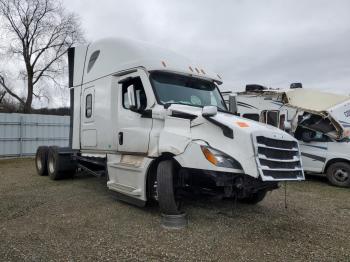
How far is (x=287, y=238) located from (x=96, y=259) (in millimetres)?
2718

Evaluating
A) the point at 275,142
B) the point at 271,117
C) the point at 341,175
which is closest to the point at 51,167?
the point at 275,142

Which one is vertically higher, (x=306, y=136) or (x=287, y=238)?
(x=306, y=136)

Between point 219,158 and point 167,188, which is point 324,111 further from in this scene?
point 167,188

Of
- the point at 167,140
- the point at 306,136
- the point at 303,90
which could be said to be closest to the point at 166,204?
the point at 167,140

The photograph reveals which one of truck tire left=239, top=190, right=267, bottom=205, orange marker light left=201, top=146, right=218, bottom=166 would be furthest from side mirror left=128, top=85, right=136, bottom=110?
truck tire left=239, top=190, right=267, bottom=205

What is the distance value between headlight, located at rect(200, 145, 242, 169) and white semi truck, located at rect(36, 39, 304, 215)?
0.01 m

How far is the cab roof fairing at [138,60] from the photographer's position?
6.18 m

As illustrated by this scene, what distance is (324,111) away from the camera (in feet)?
34.0

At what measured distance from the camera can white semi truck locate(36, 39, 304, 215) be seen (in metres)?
4.91

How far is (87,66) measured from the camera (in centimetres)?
802

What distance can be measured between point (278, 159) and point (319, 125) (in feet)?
20.2

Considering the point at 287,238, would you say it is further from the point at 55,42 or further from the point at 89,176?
the point at 55,42

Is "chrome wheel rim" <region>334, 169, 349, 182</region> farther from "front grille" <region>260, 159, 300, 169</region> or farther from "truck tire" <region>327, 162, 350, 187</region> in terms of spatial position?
"front grille" <region>260, 159, 300, 169</region>

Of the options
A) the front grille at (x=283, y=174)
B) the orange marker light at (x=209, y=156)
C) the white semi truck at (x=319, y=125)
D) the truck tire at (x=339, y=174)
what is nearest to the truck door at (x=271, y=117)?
the white semi truck at (x=319, y=125)
